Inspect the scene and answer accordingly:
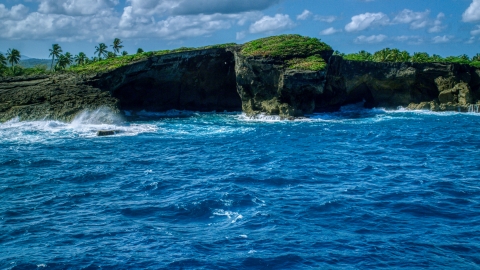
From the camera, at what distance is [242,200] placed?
28500 millimetres

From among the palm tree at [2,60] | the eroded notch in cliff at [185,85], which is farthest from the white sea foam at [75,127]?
the palm tree at [2,60]

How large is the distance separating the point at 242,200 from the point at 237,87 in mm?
44254

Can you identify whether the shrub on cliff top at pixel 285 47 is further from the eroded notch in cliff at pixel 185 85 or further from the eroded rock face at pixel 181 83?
the eroded rock face at pixel 181 83

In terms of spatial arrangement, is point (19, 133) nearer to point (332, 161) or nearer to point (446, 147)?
point (332, 161)

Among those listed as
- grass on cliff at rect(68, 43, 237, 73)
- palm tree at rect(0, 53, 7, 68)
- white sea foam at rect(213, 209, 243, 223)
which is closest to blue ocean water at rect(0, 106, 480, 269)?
white sea foam at rect(213, 209, 243, 223)

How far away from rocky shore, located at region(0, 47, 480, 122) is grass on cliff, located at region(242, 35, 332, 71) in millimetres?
1140

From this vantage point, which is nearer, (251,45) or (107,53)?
(251,45)

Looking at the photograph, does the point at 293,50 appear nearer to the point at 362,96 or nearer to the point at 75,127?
the point at 362,96

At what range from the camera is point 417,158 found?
39.5 m

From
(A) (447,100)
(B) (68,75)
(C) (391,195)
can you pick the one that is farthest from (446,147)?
(B) (68,75)

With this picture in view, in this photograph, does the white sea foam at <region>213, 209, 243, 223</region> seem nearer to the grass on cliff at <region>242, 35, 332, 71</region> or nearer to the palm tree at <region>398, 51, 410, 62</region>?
the grass on cliff at <region>242, 35, 332, 71</region>

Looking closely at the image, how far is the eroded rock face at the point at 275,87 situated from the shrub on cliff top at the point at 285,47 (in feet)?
4.96

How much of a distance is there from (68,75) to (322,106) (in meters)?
36.5

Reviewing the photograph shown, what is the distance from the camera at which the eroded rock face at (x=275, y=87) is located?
204 ft
